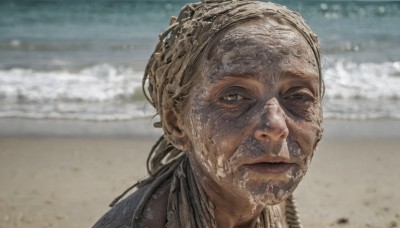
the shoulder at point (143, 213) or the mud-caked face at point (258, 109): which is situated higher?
the mud-caked face at point (258, 109)

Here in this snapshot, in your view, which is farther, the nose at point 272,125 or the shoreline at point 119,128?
the shoreline at point 119,128

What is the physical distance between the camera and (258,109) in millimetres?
2148

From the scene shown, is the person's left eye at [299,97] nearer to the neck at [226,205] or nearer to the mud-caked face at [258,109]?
the mud-caked face at [258,109]

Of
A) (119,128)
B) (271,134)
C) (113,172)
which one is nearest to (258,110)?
(271,134)

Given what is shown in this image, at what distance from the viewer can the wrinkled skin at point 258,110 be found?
212 centimetres

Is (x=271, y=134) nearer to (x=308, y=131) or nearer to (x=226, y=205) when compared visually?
(x=308, y=131)

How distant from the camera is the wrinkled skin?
2117 mm

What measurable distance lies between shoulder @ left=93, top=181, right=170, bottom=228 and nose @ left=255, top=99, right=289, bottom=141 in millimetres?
614

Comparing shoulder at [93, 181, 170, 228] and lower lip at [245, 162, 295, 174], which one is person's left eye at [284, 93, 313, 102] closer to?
lower lip at [245, 162, 295, 174]

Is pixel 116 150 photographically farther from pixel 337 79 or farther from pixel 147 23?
pixel 147 23

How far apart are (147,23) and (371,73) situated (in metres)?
10.4

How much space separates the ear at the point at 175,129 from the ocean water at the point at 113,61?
0.68 meters

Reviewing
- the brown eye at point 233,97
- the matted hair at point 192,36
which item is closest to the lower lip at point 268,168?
the brown eye at point 233,97

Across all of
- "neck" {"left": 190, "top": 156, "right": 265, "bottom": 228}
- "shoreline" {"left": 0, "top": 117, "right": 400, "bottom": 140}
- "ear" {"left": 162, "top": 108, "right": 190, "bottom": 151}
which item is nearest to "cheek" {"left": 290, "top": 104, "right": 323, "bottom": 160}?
"neck" {"left": 190, "top": 156, "right": 265, "bottom": 228}
